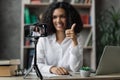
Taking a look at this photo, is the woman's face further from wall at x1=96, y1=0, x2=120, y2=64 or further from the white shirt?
wall at x1=96, y1=0, x2=120, y2=64

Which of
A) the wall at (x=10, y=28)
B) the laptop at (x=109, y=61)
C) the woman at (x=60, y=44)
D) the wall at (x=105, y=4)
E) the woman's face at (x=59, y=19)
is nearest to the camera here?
the laptop at (x=109, y=61)

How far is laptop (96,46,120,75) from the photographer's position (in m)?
1.46

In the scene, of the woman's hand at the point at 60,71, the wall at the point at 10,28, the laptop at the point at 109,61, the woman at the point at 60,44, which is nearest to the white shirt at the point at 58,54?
the woman at the point at 60,44

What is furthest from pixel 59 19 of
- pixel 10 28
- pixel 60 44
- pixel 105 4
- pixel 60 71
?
pixel 105 4

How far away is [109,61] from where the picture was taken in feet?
4.91

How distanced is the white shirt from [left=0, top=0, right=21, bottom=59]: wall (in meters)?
1.70

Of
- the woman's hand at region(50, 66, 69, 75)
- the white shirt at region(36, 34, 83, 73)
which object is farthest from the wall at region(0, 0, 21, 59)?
the woman's hand at region(50, 66, 69, 75)

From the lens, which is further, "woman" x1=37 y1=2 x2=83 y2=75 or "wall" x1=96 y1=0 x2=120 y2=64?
"wall" x1=96 y1=0 x2=120 y2=64

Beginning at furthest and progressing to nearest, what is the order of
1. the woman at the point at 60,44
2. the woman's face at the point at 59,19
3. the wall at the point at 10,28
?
the wall at the point at 10,28, the woman's face at the point at 59,19, the woman at the point at 60,44

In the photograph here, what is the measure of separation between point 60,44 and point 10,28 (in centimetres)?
181

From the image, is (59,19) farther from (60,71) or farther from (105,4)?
(105,4)

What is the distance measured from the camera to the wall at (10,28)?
12.3 feet

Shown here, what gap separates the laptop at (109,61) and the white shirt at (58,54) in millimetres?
438

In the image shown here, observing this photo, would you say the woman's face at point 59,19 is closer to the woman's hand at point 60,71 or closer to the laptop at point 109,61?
the woman's hand at point 60,71
